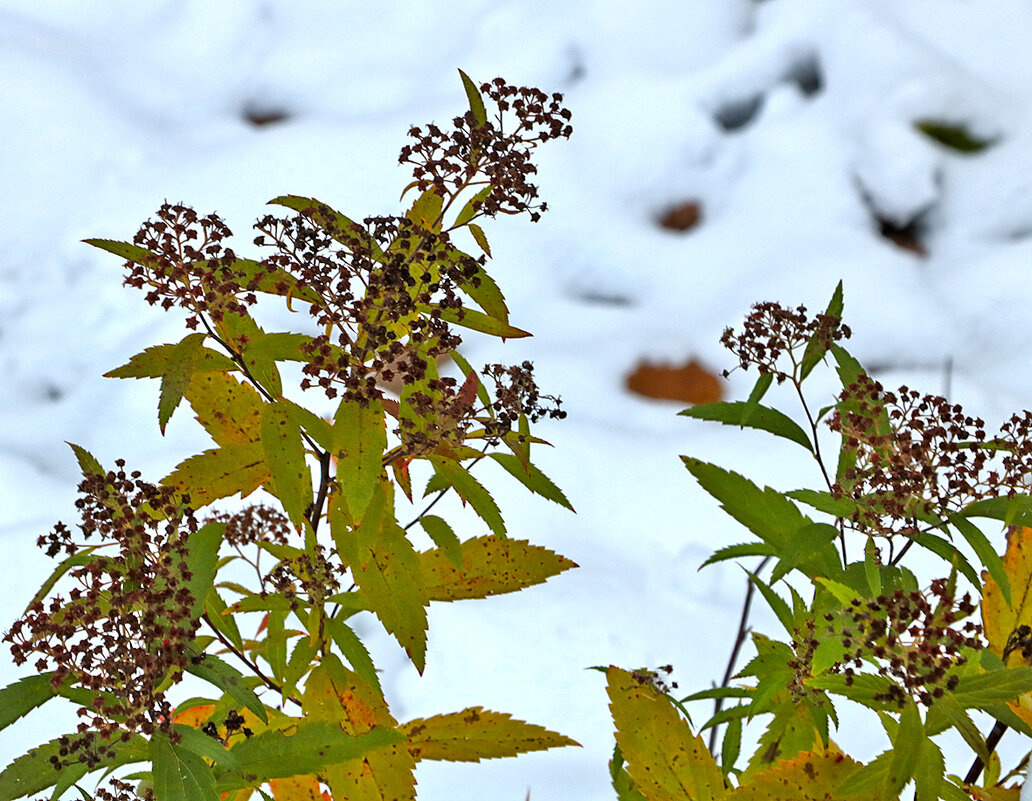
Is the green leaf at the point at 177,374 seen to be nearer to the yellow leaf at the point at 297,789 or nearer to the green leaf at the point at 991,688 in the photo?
the yellow leaf at the point at 297,789

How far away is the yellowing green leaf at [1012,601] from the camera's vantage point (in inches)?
40.5

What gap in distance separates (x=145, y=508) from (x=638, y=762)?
1.74 feet

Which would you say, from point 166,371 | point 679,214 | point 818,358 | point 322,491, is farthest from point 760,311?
point 679,214

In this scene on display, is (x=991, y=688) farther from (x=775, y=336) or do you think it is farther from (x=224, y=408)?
(x=224, y=408)

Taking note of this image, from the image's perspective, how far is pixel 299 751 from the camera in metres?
0.80

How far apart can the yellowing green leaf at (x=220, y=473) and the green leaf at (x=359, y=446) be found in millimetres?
136

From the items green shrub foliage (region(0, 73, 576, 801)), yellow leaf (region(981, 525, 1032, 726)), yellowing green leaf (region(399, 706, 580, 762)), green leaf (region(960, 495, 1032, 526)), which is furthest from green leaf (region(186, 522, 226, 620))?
yellow leaf (region(981, 525, 1032, 726))

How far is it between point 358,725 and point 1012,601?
667 mm

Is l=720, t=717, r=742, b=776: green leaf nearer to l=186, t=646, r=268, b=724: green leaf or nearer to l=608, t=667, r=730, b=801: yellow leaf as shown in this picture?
l=608, t=667, r=730, b=801: yellow leaf

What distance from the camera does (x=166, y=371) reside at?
831 mm

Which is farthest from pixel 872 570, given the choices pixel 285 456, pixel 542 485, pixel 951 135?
pixel 951 135

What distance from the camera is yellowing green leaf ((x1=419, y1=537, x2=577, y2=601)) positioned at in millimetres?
1005

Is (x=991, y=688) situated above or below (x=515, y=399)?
below

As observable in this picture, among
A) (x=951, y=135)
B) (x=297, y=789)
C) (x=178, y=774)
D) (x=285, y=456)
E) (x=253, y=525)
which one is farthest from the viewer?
(x=951, y=135)
